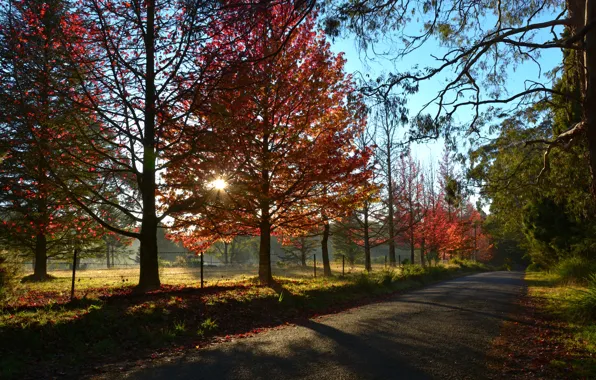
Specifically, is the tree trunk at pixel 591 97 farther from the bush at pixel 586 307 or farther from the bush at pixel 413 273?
the bush at pixel 413 273

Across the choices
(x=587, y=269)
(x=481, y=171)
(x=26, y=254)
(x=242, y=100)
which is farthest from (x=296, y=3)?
(x=26, y=254)

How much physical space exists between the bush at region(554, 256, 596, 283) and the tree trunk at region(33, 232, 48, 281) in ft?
71.3

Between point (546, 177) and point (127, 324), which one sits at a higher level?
point (546, 177)

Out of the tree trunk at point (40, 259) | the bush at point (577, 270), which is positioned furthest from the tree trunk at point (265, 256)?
the bush at point (577, 270)

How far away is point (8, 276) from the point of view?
336 inches

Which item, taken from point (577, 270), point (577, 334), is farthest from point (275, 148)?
point (577, 270)

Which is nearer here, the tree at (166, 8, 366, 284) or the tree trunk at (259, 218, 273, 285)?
the tree at (166, 8, 366, 284)

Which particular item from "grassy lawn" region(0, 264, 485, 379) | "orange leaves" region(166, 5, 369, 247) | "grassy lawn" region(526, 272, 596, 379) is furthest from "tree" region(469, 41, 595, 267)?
"grassy lawn" region(0, 264, 485, 379)

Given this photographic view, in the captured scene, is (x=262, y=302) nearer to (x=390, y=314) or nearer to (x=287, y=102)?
(x=390, y=314)

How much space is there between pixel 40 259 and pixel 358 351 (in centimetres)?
1757

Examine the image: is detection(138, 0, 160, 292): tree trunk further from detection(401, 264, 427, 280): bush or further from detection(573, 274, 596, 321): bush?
detection(401, 264, 427, 280): bush

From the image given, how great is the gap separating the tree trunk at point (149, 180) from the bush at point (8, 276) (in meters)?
2.87

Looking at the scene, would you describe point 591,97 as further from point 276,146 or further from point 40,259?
point 40,259

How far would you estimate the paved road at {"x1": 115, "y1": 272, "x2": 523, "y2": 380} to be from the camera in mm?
5016
